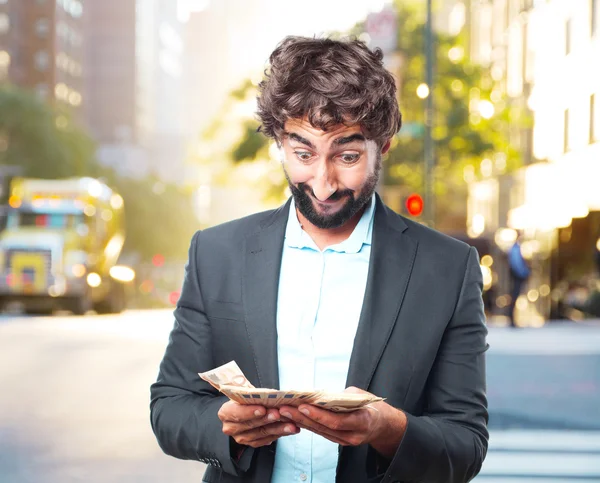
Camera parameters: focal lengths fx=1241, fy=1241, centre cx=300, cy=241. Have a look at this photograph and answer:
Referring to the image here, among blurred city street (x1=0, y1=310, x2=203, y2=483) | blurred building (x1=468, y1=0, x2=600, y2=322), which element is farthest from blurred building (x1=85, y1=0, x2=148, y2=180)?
blurred city street (x1=0, y1=310, x2=203, y2=483)

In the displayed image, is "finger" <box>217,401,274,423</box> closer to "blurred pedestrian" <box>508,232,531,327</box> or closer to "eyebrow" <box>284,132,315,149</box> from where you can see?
"eyebrow" <box>284,132,315,149</box>

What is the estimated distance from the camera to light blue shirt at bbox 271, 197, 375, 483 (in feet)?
10.3

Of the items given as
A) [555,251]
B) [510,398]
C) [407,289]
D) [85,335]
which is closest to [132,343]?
[85,335]

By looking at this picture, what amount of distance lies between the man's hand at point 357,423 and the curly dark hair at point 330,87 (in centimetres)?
71

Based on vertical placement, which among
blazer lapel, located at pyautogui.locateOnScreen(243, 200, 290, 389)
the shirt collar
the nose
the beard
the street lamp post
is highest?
the street lamp post

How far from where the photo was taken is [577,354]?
19.3 m

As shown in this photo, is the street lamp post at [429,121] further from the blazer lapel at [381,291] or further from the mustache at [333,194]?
the mustache at [333,194]

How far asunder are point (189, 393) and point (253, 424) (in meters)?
→ 0.43

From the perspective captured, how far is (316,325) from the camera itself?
126 inches

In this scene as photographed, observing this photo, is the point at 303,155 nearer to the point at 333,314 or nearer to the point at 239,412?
the point at 333,314

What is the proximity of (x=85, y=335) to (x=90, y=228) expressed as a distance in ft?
32.2

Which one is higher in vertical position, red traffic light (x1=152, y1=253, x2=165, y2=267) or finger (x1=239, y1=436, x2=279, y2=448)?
finger (x1=239, y1=436, x2=279, y2=448)

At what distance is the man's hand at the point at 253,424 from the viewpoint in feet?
9.24

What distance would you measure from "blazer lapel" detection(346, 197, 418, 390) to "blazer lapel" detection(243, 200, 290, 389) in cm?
21
